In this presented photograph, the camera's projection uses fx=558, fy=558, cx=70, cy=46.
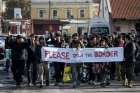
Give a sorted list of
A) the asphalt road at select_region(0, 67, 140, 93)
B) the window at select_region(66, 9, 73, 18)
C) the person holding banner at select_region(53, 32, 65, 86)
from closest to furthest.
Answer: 1. the asphalt road at select_region(0, 67, 140, 93)
2. the person holding banner at select_region(53, 32, 65, 86)
3. the window at select_region(66, 9, 73, 18)

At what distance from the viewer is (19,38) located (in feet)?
65.9

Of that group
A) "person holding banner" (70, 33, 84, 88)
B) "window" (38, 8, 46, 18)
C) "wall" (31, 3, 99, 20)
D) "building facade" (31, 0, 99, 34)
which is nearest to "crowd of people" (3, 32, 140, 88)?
"person holding banner" (70, 33, 84, 88)

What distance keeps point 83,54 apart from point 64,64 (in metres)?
0.81

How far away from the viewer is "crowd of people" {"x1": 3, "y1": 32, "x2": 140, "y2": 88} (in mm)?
20062

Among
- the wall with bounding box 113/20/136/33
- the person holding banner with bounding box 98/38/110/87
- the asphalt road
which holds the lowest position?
the asphalt road

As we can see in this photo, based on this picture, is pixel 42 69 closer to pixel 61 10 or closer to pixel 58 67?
pixel 58 67

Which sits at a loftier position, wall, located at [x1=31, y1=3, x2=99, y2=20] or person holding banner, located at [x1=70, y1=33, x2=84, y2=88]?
wall, located at [x1=31, y1=3, x2=99, y2=20]

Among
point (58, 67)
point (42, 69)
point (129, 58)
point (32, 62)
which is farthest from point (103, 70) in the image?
point (32, 62)

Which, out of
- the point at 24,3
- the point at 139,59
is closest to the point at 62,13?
the point at 24,3

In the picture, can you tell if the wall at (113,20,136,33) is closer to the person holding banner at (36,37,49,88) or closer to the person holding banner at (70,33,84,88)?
the person holding banner at (70,33,84,88)

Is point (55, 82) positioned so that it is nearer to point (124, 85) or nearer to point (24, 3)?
point (124, 85)

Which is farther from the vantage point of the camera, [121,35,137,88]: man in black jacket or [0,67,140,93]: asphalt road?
[121,35,137,88]: man in black jacket

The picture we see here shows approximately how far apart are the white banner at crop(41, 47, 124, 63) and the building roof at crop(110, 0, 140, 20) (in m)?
32.0

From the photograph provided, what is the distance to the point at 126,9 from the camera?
55.4 m
